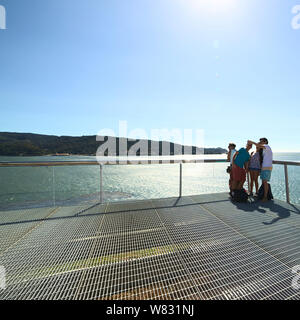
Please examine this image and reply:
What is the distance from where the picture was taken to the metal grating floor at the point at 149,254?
1.40 meters

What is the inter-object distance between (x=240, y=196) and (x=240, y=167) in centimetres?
62

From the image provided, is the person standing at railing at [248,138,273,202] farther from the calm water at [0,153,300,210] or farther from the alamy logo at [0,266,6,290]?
the alamy logo at [0,266,6,290]

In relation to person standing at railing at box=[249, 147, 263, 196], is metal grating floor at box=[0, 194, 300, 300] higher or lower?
lower

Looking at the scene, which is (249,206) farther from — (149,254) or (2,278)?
(2,278)

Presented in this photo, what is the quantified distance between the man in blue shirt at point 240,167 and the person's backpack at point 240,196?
0.10m

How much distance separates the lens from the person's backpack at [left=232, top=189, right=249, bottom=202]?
12.0ft

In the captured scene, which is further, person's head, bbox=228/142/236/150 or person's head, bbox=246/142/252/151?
person's head, bbox=228/142/236/150

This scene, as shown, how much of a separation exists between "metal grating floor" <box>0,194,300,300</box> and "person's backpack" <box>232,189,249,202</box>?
614 mm

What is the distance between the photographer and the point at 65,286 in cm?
141

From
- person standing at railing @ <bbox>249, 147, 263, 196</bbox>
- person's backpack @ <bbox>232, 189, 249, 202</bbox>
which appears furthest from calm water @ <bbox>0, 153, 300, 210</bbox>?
person's backpack @ <bbox>232, 189, 249, 202</bbox>

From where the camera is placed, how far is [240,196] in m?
3.70

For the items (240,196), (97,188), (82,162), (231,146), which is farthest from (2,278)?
(97,188)
